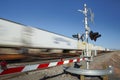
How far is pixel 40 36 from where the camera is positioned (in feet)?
44.5

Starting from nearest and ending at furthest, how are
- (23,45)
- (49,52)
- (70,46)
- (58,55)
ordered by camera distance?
(23,45), (49,52), (58,55), (70,46)

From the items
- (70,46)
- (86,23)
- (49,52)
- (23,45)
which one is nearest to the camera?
(86,23)

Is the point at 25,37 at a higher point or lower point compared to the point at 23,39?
higher

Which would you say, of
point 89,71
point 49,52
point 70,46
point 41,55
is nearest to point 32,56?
point 41,55

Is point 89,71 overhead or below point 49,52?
below

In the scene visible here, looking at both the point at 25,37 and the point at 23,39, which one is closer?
the point at 23,39

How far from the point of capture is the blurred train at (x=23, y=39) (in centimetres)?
977

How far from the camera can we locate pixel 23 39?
11.4 m

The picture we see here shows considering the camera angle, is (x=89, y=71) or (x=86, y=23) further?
(x=86, y=23)

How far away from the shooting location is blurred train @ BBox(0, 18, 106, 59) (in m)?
9.77

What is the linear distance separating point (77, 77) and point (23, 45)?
15.0 ft

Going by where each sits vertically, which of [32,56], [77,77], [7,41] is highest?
[7,41]

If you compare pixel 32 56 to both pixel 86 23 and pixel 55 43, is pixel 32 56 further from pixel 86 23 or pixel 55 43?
pixel 86 23

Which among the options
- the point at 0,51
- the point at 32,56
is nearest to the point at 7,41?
the point at 0,51
